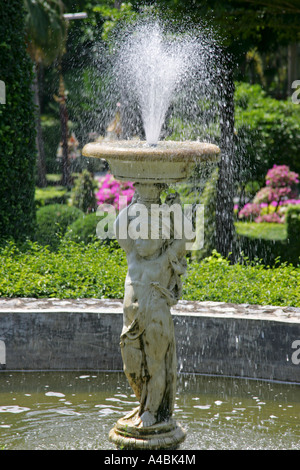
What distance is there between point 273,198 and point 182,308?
1029 centimetres

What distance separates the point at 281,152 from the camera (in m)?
17.5

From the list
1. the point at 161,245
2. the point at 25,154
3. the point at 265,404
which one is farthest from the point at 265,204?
the point at 161,245

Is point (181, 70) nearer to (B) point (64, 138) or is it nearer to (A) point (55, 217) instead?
(A) point (55, 217)

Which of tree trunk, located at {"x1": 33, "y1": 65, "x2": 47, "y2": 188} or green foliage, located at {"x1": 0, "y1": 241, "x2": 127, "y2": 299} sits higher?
tree trunk, located at {"x1": 33, "y1": 65, "x2": 47, "y2": 188}

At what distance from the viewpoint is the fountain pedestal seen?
4766mm

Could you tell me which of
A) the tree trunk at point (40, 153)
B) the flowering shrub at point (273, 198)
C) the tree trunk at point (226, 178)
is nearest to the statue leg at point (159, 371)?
the tree trunk at point (226, 178)

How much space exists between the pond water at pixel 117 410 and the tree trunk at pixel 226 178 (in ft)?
16.5

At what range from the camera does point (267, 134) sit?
17141 mm

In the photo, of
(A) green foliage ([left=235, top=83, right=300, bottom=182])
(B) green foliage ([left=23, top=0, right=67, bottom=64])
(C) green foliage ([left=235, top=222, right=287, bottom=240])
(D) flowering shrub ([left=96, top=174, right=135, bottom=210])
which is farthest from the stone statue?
(B) green foliage ([left=23, top=0, right=67, bottom=64])

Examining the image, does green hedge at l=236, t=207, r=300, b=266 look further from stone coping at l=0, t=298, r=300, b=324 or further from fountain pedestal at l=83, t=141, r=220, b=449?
fountain pedestal at l=83, t=141, r=220, b=449

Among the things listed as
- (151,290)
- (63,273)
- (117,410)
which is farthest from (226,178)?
(151,290)

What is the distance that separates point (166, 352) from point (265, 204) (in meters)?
12.6

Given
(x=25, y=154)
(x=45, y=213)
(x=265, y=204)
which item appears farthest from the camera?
(x=265, y=204)
